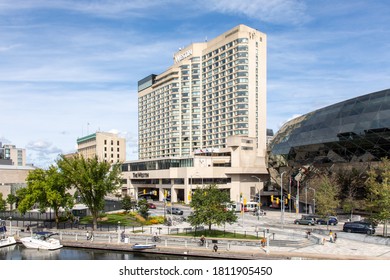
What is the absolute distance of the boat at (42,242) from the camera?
4447cm

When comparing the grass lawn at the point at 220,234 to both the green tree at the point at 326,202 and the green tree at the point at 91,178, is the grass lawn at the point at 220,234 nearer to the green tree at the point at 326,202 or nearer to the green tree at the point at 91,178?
the green tree at the point at 91,178

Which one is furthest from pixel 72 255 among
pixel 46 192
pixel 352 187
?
pixel 352 187

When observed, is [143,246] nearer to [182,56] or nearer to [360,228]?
[360,228]

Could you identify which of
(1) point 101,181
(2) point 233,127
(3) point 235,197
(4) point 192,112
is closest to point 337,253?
(1) point 101,181

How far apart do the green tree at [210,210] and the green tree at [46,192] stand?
19.8 m

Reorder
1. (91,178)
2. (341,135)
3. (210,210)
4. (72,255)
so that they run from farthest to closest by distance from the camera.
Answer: (341,135) < (91,178) < (210,210) < (72,255)

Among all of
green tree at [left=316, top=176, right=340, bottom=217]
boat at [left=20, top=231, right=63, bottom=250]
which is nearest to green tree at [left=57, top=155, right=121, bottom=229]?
boat at [left=20, top=231, right=63, bottom=250]

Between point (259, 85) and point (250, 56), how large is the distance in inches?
451

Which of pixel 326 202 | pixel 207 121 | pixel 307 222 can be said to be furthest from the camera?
pixel 207 121

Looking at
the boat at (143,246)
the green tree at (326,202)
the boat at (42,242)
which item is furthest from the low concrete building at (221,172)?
the boat at (143,246)

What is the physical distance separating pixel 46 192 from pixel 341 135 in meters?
52.7

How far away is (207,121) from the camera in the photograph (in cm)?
15612

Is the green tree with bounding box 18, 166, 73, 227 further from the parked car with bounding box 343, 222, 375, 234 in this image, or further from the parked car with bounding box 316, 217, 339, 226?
the parked car with bounding box 316, 217, 339, 226

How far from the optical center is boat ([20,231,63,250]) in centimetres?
4447
